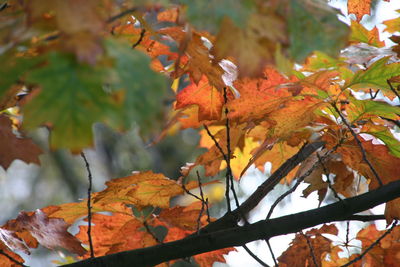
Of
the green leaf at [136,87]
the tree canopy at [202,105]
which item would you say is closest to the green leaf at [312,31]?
the tree canopy at [202,105]

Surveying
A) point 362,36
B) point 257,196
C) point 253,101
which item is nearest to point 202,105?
point 253,101

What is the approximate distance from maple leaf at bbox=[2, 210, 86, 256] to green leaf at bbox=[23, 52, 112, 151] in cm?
55

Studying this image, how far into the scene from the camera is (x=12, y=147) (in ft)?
3.12

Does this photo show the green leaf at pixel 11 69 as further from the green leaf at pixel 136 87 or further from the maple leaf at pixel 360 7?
the maple leaf at pixel 360 7

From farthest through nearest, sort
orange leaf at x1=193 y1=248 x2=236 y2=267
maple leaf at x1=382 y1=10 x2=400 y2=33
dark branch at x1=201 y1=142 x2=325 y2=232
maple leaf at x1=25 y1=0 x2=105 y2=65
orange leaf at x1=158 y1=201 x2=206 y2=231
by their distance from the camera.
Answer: maple leaf at x1=382 y1=10 x2=400 y2=33, orange leaf at x1=193 y1=248 x2=236 y2=267, orange leaf at x1=158 y1=201 x2=206 y2=231, dark branch at x1=201 y1=142 x2=325 y2=232, maple leaf at x1=25 y1=0 x2=105 y2=65

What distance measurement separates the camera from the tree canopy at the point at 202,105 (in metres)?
0.50

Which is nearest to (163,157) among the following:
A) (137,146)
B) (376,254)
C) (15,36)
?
(137,146)

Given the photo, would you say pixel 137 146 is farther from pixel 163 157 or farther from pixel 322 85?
pixel 322 85

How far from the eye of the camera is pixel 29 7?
20.2 inches

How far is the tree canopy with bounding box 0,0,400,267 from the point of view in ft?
1.65

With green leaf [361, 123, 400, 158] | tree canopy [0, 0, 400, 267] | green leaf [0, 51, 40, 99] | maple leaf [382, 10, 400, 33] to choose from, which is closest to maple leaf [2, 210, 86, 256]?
tree canopy [0, 0, 400, 267]

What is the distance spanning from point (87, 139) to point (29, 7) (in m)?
0.15

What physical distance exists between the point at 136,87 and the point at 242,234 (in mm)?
458

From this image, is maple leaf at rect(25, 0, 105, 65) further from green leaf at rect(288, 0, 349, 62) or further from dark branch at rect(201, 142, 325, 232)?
dark branch at rect(201, 142, 325, 232)
